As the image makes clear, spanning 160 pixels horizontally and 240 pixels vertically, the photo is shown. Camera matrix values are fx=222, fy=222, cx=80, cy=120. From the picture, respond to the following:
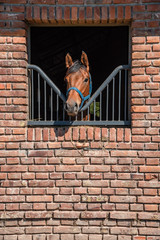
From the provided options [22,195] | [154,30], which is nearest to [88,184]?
Result: [22,195]

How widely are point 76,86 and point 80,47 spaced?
12.3 feet

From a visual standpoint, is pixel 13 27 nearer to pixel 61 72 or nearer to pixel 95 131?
pixel 95 131

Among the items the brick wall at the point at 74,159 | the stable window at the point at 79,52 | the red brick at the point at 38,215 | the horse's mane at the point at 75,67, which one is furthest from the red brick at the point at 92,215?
the stable window at the point at 79,52

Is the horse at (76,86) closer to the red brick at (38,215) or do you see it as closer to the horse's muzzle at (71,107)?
the horse's muzzle at (71,107)

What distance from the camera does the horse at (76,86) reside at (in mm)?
2502

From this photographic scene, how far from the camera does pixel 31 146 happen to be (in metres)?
2.77

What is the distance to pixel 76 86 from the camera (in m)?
2.73

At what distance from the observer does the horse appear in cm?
250

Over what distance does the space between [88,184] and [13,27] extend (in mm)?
2145

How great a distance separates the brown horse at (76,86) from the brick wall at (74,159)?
14.3 inches

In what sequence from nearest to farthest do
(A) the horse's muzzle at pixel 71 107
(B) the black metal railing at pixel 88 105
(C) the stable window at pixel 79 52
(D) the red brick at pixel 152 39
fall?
(A) the horse's muzzle at pixel 71 107, (D) the red brick at pixel 152 39, (B) the black metal railing at pixel 88 105, (C) the stable window at pixel 79 52

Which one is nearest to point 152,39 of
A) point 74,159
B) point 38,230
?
point 74,159

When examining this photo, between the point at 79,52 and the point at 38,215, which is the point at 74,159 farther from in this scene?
the point at 79,52

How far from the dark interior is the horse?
2199mm
